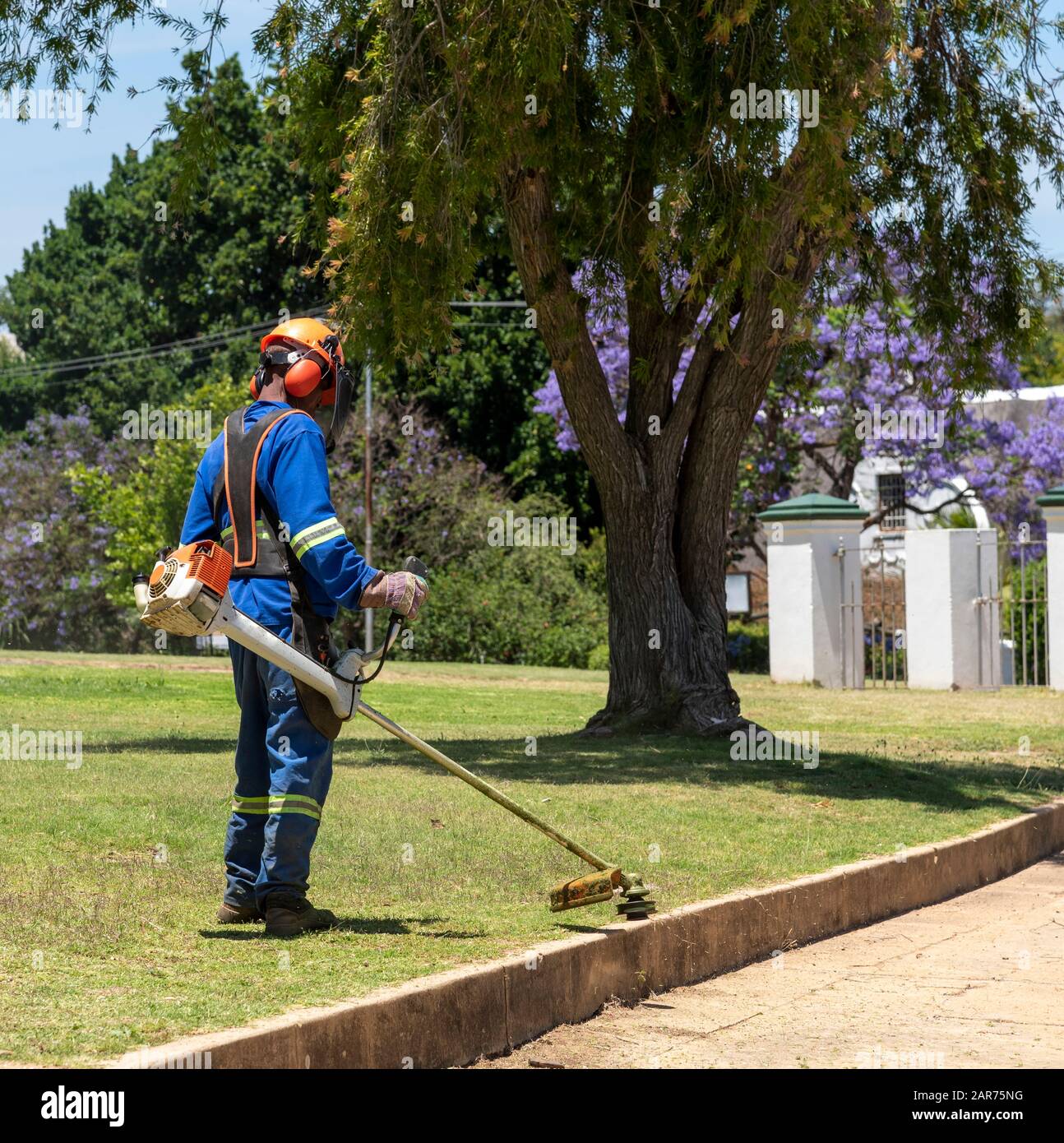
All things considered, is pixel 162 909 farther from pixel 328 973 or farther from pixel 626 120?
pixel 626 120

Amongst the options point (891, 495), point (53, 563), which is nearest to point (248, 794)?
point (53, 563)

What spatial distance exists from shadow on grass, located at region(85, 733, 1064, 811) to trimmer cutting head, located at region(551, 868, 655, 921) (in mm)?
3505

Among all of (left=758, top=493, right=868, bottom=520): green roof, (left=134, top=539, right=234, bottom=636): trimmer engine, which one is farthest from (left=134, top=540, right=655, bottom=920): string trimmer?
(left=758, top=493, right=868, bottom=520): green roof

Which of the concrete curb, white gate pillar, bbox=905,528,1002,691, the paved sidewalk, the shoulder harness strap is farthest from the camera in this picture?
white gate pillar, bbox=905,528,1002,691

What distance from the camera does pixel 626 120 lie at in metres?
11.2

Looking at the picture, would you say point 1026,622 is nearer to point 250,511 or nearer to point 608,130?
point 608,130

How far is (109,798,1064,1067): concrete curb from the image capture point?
4066mm

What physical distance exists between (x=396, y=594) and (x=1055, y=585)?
16.8 metres

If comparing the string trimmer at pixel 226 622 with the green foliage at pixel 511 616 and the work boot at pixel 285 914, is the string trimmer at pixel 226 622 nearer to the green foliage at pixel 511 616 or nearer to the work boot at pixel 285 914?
the work boot at pixel 285 914

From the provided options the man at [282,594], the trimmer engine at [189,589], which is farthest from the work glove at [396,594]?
the trimmer engine at [189,589]

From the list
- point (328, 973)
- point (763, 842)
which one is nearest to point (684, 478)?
point (763, 842)

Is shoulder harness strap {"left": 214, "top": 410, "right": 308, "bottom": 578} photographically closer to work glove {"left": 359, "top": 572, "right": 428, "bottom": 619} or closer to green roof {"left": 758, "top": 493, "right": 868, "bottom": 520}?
work glove {"left": 359, "top": 572, "right": 428, "bottom": 619}

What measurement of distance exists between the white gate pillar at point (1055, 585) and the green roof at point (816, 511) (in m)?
2.41

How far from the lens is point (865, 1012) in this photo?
18.1ft
